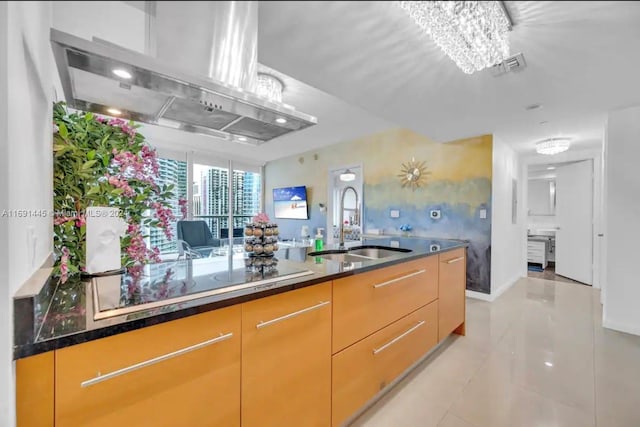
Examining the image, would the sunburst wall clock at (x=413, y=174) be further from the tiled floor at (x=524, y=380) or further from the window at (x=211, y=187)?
the window at (x=211, y=187)

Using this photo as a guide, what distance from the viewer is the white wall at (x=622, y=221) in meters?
2.74

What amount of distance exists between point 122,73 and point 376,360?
5.71 ft

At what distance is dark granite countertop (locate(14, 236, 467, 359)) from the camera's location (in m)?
0.67

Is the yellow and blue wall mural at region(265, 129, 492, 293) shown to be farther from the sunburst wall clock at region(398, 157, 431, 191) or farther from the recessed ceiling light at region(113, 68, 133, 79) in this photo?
the recessed ceiling light at region(113, 68, 133, 79)

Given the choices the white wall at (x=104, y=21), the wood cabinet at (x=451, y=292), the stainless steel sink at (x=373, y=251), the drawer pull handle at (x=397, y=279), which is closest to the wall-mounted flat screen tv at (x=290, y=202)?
the stainless steel sink at (x=373, y=251)

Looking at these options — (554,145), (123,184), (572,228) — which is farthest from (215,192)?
(572,228)

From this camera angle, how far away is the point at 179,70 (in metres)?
0.78

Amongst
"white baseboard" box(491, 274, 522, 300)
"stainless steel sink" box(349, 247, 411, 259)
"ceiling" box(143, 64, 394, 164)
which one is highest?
"ceiling" box(143, 64, 394, 164)

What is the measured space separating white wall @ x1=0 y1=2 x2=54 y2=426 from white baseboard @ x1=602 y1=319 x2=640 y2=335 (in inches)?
170

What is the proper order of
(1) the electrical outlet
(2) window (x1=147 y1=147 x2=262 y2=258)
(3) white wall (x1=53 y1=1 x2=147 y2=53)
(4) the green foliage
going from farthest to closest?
(2) window (x1=147 y1=147 x2=262 y2=258), (4) the green foliage, (1) the electrical outlet, (3) white wall (x1=53 y1=1 x2=147 y2=53)

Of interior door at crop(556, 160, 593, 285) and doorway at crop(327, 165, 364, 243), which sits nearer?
interior door at crop(556, 160, 593, 285)

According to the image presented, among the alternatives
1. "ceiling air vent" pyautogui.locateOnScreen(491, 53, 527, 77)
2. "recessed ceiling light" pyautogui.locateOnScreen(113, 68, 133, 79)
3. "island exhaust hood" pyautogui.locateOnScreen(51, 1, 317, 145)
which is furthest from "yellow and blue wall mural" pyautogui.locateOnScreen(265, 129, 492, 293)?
"recessed ceiling light" pyautogui.locateOnScreen(113, 68, 133, 79)

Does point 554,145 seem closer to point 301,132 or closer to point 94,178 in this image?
point 301,132

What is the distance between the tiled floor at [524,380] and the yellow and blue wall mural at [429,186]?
1.11 metres
